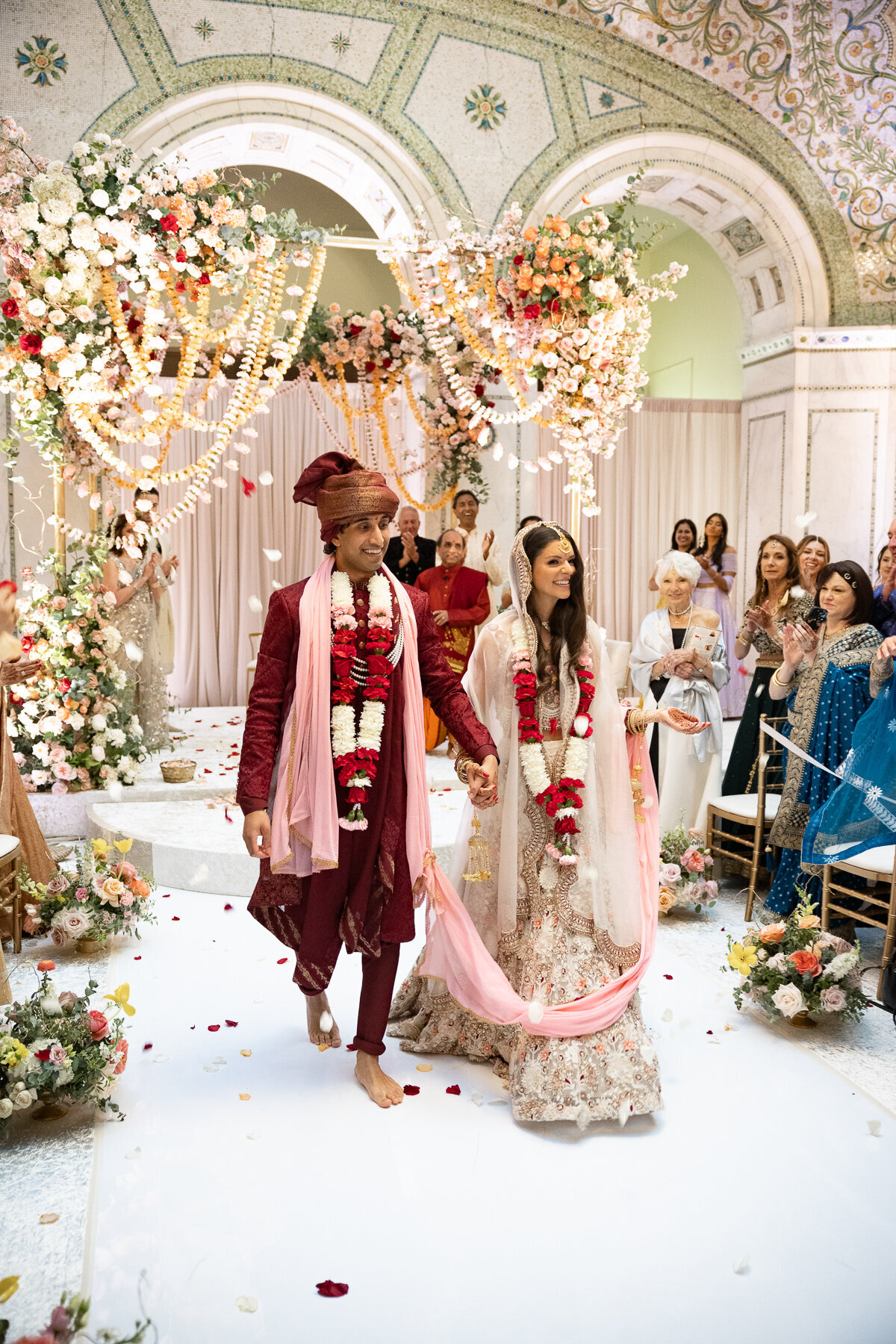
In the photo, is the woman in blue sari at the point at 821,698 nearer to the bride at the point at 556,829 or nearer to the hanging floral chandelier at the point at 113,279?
the bride at the point at 556,829

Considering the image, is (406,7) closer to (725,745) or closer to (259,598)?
(259,598)

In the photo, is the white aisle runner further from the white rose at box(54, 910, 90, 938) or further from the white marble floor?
the white rose at box(54, 910, 90, 938)

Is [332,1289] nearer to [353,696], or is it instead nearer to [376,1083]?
[376,1083]

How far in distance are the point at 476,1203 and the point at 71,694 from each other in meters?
4.21

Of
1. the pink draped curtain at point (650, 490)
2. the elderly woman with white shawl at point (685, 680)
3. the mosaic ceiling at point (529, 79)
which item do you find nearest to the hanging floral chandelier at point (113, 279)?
the mosaic ceiling at point (529, 79)

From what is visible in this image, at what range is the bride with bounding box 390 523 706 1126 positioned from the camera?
3.10 meters

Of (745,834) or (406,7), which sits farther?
(406,7)

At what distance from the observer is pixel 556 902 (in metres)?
3.16

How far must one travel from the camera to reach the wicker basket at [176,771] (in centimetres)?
618

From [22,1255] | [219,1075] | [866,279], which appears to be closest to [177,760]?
[219,1075]

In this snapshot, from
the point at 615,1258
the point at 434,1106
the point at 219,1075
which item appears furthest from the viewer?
the point at 219,1075

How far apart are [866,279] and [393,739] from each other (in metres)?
7.50

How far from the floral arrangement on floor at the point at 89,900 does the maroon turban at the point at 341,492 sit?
173cm

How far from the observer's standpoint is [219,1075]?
10.5 feet
